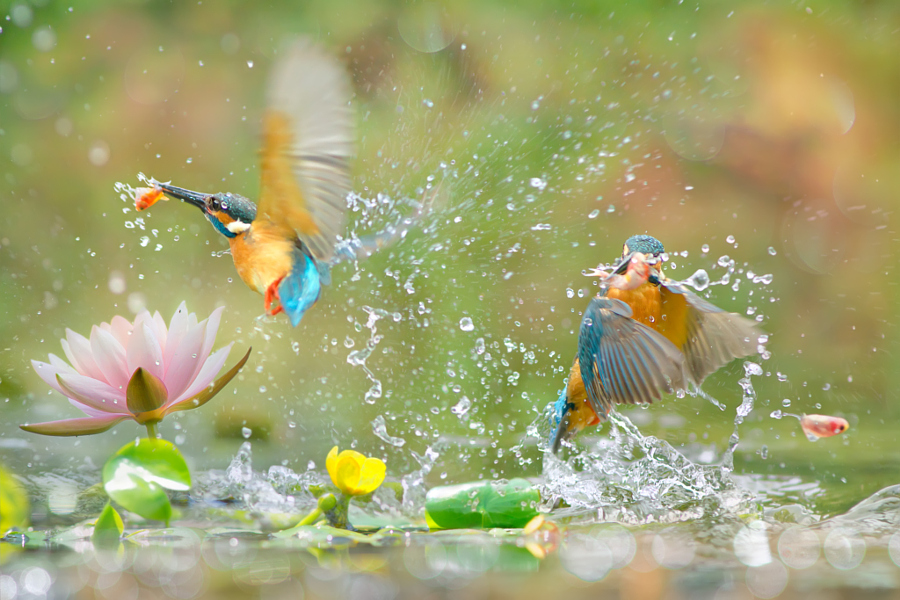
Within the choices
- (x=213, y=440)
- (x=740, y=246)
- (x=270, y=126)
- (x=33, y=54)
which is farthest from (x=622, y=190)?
(x=33, y=54)

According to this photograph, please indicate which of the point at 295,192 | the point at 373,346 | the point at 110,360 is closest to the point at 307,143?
the point at 295,192

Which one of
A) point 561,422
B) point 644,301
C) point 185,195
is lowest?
point 561,422

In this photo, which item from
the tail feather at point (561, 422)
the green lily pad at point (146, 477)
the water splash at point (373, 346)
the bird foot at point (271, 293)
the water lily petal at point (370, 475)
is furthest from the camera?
the water splash at point (373, 346)

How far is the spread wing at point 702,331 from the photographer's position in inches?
33.3

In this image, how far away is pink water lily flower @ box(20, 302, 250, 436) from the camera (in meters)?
0.61

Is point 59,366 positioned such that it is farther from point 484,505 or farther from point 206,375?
point 484,505

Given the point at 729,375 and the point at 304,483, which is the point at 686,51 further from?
the point at 304,483

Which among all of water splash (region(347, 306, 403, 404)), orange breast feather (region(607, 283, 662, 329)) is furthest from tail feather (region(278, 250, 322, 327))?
water splash (region(347, 306, 403, 404))

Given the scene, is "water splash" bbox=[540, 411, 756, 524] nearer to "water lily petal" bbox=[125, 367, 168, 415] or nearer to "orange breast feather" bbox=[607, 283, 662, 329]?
"orange breast feather" bbox=[607, 283, 662, 329]

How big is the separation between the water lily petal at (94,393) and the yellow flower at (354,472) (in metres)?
0.18

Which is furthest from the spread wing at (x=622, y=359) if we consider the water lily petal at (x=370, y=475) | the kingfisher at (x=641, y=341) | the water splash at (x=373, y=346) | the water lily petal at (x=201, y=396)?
the water splash at (x=373, y=346)

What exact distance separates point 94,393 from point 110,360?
0.03 metres

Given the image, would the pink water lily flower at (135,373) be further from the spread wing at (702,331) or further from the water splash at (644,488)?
the spread wing at (702,331)

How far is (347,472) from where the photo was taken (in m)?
0.66
